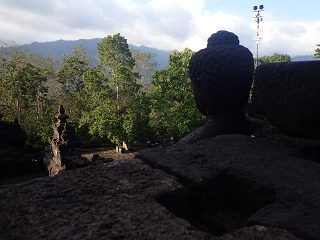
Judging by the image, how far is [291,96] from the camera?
200 centimetres

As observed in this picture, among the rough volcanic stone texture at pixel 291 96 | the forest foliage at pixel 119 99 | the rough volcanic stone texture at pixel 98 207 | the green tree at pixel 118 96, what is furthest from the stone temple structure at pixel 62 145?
the rough volcanic stone texture at pixel 291 96

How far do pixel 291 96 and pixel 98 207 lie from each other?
6.33ft

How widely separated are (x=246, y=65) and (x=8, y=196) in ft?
10.1

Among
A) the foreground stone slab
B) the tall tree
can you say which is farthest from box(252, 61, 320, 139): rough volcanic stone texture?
the tall tree

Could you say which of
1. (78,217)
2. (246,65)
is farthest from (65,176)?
(246,65)

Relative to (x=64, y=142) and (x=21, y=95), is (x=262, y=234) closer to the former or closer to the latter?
(x=64, y=142)

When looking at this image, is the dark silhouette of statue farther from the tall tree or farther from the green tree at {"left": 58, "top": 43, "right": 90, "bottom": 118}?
the green tree at {"left": 58, "top": 43, "right": 90, "bottom": 118}

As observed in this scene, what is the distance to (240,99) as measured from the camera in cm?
310

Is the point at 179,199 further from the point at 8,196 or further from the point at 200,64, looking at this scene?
the point at 200,64

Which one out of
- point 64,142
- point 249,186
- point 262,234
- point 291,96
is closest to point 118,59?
point 64,142

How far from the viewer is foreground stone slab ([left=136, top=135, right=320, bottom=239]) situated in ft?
3.35

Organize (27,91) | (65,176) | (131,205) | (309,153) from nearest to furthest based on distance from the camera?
1. (131,205)
2. (65,176)
3. (309,153)
4. (27,91)

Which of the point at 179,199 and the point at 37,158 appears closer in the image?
the point at 179,199

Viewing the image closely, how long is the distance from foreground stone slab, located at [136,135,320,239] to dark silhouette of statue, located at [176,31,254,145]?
115 cm
